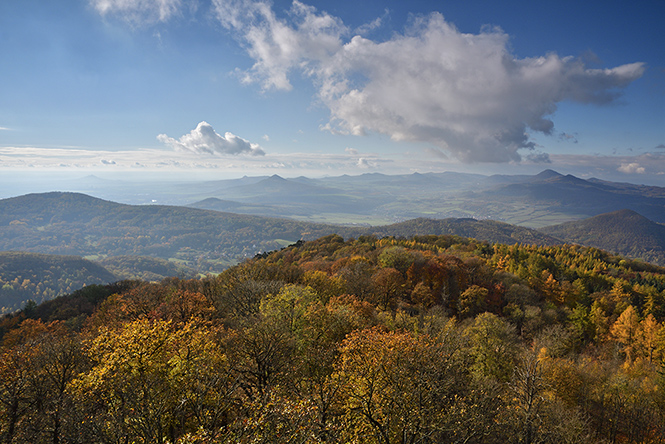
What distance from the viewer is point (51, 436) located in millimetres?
17719

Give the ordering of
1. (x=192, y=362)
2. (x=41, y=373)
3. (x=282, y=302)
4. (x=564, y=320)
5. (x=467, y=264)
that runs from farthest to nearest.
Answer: (x=467, y=264), (x=564, y=320), (x=282, y=302), (x=41, y=373), (x=192, y=362)

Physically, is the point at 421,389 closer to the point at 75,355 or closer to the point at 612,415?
the point at 75,355

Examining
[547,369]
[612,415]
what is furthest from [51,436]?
[612,415]

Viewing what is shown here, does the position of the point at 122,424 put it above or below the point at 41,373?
above

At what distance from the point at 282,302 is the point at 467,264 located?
62.2 metres

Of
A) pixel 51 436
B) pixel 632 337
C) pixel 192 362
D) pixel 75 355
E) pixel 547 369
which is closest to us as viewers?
pixel 51 436

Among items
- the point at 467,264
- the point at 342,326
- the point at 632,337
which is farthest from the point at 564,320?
the point at 342,326

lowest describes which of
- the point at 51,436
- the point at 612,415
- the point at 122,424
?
the point at 612,415

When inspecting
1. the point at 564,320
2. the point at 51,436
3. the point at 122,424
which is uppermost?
the point at 122,424

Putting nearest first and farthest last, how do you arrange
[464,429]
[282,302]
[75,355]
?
[464,429]
[75,355]
[282,302]

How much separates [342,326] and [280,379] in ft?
34.3

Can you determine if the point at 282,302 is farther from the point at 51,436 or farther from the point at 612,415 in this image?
the point at 612,415

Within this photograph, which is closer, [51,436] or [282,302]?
[51,436]

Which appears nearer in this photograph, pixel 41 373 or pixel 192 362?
pixel 192 362
